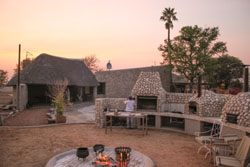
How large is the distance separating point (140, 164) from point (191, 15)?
1117 cm

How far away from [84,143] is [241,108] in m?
6.46


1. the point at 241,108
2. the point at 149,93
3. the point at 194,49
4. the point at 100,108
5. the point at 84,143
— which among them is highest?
the point at 194,49

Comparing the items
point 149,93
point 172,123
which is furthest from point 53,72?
point 172,123

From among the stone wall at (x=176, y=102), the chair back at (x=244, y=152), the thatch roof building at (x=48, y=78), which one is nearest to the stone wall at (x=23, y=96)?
the thatch roof building at (x=48, y=78)

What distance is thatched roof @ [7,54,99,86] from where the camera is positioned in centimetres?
1939

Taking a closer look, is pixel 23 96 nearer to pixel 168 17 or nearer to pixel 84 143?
pixel 84 143

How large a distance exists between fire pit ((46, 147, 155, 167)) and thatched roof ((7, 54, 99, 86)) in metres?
14.6

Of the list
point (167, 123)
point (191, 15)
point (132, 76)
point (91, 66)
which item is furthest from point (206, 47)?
point (91, 66)

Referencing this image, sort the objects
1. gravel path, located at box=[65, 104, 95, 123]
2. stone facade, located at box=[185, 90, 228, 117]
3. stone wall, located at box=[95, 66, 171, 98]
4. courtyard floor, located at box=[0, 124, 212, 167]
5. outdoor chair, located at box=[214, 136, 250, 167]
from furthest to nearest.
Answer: stone wall, located at box=[95, 66, 171, 98]
gravel path, located at box=[65, 104, 95, 123]
stone facade, located at box=[185, 90, 228, 117]
courtyard floor, located at box=[0, 124, 212, 167]
outdoor chair, located at box=[214, 136, 250, 167]

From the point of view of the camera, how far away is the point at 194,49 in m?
19.3

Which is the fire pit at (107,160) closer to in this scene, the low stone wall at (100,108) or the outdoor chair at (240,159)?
the outdoor chair at (240,159)

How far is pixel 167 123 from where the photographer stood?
11.8m

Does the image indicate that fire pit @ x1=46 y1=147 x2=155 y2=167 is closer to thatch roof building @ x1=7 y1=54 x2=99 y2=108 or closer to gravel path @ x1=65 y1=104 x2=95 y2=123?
gravel path @ x1=65 y1=104 x2=95 y2=123

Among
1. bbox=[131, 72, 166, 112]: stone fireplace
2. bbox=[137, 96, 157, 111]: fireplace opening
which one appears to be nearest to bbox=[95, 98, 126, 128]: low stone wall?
bbox=[131, 72, 166, 112]: stone fireplace
